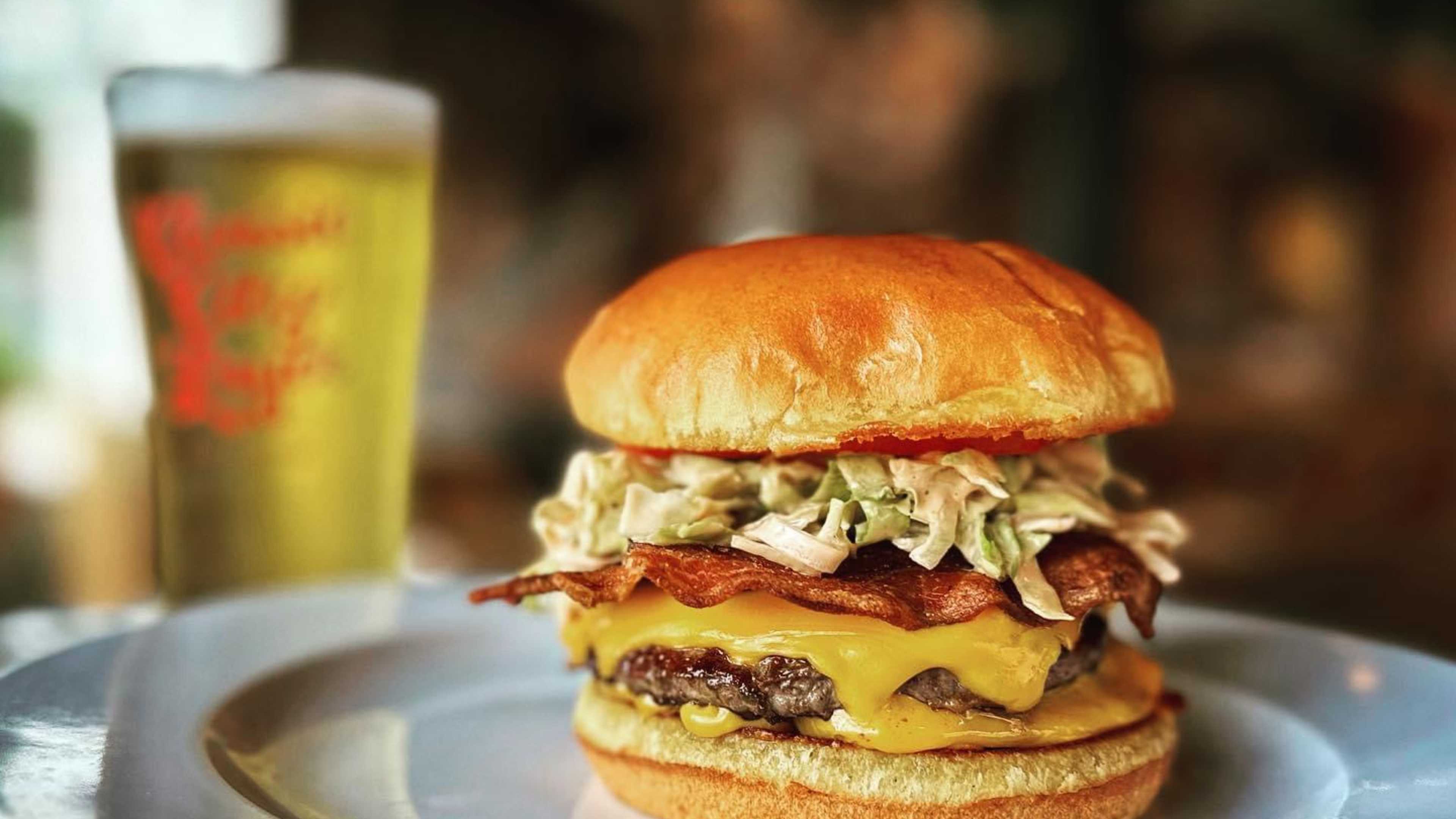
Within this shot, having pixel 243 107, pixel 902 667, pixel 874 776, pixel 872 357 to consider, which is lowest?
pixel 874 776

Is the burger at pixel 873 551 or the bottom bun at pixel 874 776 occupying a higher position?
the burger at pixel 873 551

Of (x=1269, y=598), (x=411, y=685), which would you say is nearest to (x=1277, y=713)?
(x=411, y=685)

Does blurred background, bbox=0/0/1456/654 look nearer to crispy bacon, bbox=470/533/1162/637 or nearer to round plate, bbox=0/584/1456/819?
round plate, bbox=0/584/1456/819

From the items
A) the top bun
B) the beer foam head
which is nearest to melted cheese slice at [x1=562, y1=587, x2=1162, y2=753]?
the top bun

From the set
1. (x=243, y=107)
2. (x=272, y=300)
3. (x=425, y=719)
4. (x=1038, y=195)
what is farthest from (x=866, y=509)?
(x=1038, y=195)

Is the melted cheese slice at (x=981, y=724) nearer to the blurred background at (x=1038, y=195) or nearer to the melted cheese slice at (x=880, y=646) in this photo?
the melted cheese slice at (x=880, y=646)

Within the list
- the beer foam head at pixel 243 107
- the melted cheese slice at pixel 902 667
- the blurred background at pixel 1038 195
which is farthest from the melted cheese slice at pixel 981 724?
the blurred background at pixel 1038 195

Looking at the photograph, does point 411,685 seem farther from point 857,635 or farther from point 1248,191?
point 1248,191

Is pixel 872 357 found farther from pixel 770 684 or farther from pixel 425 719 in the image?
pixel 425 719
